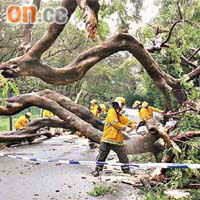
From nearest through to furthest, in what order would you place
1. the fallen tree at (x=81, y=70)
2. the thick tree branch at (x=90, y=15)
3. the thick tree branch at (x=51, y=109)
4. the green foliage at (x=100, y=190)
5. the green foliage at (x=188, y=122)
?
the green foliage at (x=100, y=190), the thick tree branch at (x=90, y=15), the green foliage at (x=188, y=122), the fallen tree at (x=81, y=70), the thick tree branch at (x=51, y=109)

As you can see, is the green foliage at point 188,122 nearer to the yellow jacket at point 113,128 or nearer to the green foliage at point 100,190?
the yellow jacket at point 113,128

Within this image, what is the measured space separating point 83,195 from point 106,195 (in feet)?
1.14

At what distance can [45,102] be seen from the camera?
7.11 metres

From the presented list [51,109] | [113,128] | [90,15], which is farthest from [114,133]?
[51,109]

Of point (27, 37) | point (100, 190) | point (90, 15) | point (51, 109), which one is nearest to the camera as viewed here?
point (100, 190)

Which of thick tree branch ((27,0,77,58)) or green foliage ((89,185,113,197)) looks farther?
thick tree branch ((27,0,77,58))

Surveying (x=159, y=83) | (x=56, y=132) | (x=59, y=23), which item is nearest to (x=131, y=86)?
(x=56, y=132)

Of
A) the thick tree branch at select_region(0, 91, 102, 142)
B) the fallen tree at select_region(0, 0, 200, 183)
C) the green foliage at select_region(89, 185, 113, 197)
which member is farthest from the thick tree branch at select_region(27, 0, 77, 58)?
the green foliage at select_region(89, 185, 113, 197)

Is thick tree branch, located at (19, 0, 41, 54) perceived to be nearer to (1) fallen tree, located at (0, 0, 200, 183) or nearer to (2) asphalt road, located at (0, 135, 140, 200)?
(1) fallen tree, located at (0, 0, 200, 183)

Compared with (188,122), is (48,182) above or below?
below

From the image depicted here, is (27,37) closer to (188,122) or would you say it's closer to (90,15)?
(90,15)

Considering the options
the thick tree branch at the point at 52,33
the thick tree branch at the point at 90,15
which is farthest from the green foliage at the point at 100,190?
the thick tree branch at the point at 52,33

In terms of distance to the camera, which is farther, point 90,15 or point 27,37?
point 27,37

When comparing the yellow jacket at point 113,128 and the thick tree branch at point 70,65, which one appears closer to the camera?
the yellow jacket at point 113,128
